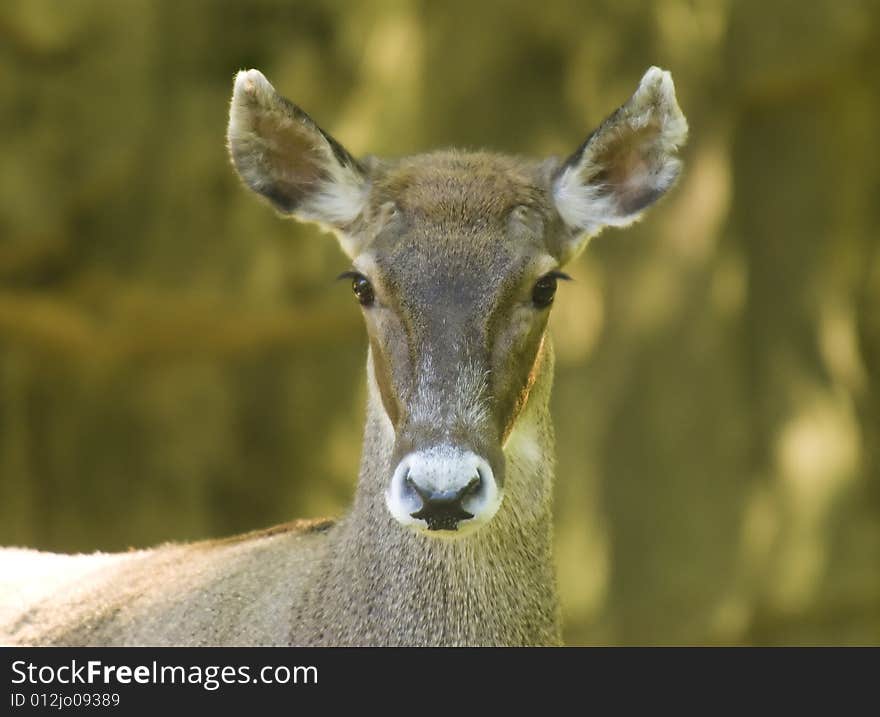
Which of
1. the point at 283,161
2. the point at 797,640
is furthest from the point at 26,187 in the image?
the point at 797,640

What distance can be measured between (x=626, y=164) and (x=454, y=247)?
45.5 inches

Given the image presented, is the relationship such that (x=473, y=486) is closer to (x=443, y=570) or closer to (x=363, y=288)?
(x=443, y=570)

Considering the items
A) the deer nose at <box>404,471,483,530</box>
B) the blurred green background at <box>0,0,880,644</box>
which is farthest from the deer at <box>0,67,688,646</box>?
the blurred green background at <box>0,0,880,644</box>

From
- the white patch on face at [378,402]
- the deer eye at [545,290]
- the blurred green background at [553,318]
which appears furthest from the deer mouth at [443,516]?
the blurred green background at [553,318]

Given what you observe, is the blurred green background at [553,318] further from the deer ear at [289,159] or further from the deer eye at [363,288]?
the deer eye at [363,288]

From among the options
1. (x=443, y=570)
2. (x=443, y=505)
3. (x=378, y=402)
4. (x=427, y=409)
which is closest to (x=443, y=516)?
(x=443, y=505)

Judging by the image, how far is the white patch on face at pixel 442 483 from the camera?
5.26m

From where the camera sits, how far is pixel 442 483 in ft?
17.2

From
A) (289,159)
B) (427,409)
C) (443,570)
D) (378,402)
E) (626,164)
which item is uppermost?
(289,159)

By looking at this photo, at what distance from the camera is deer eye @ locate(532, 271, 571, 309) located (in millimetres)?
6035

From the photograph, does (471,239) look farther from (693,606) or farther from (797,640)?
(797,640)

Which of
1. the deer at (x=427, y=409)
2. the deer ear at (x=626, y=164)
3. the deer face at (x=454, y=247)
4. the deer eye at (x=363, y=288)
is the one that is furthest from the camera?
the deer ear at (x=626, y=164)

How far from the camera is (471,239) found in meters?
5.95

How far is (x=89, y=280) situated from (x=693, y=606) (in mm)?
5953
